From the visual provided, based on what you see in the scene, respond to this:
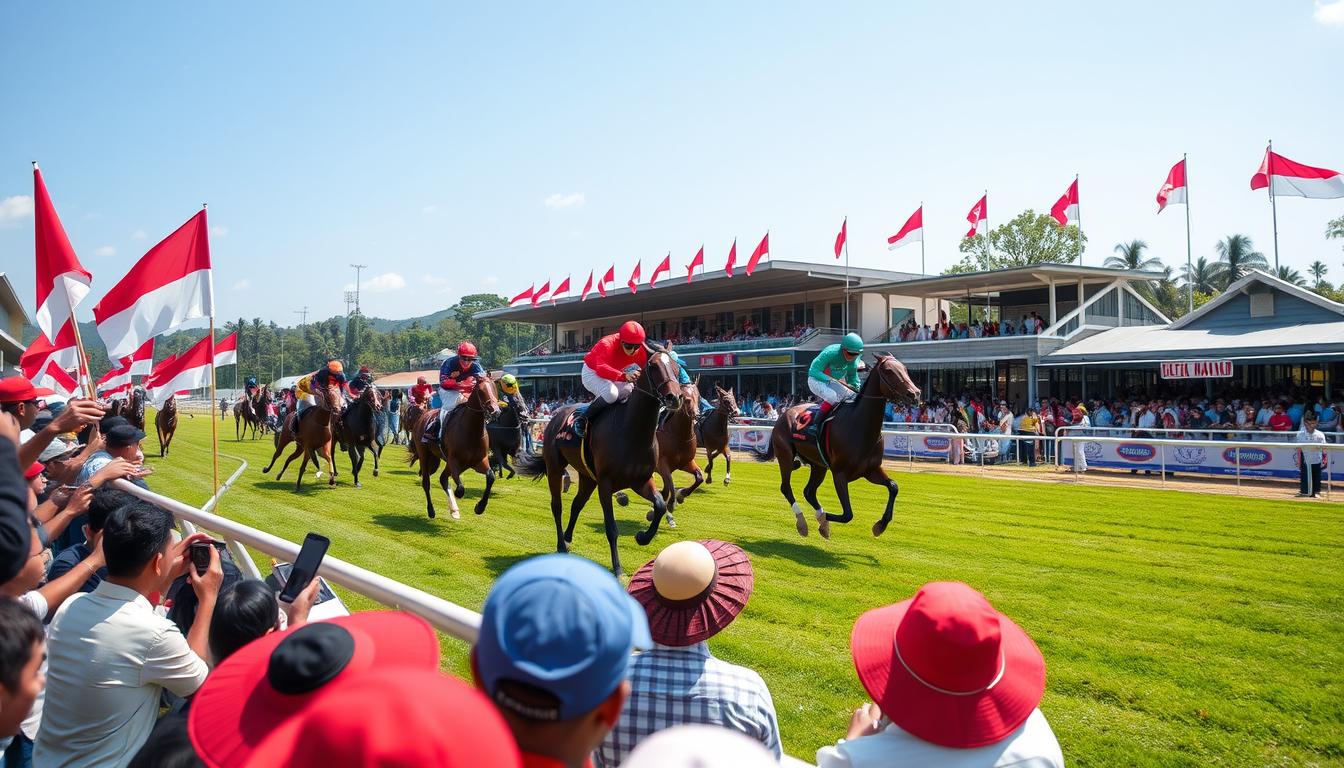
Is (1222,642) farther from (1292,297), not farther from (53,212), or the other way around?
(1292,297)

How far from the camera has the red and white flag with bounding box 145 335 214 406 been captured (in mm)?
9203

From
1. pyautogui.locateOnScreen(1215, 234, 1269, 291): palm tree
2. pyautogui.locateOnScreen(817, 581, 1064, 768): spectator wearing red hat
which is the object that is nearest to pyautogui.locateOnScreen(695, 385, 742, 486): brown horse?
pyautogui.locateOnScreen(817, 581, 1064, 768): spectator wearing red hat

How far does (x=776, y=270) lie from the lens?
1283 inches

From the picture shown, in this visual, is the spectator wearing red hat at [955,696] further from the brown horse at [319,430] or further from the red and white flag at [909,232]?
the red and white flag at [909,232]

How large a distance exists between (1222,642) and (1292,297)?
2023cm

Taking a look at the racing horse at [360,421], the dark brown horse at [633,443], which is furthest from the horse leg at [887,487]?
the racing horse at [360,421]

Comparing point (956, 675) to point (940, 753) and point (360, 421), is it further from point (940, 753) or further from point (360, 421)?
point (360, 421)

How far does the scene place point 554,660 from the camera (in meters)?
1.28

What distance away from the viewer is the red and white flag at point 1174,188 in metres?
26.1

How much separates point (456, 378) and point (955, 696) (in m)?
10.7

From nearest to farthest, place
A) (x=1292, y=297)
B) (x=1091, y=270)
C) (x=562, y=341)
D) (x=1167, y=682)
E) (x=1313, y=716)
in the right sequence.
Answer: (x=1313, y=716), (x=1167, y=682), (x=1292, y=297), (x=1091, y=270), (x=562, y=341)

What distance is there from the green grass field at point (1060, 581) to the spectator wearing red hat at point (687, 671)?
178 cm

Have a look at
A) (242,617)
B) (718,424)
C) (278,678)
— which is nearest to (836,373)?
(718,424)

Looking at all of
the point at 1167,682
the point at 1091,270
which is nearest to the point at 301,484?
the point at 1167,682
